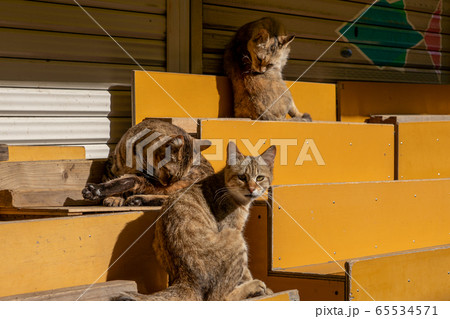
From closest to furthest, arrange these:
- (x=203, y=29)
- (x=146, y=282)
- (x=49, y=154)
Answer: (x=146, y=282), (x=49, y=154), (x=203, y=29)

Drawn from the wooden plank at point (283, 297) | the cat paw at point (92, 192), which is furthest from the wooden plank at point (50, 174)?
the wooden plank at point (283, 297)

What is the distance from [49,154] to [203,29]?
5.74ft

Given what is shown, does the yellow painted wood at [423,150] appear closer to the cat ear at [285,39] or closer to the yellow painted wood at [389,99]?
the cat ear at [285,39]

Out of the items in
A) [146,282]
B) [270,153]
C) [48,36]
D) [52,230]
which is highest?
[48,36]

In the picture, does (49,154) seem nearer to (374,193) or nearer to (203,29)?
(203,29)

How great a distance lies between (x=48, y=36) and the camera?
15.3 feet

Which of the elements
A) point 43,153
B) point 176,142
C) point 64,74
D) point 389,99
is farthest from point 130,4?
point 389,99

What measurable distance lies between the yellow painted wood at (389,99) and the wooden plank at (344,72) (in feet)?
0.43

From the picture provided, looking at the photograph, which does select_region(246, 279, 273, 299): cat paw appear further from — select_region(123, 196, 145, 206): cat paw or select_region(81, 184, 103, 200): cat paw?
select_region(81, 184, 103, 200): cat paw

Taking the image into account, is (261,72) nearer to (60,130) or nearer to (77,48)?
(77,48)

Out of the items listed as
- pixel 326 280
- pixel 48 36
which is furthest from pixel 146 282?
pixel 48 36

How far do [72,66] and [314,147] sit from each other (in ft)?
6.19

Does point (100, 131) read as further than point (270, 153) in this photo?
Yes

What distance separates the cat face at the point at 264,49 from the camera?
16.4 ft
